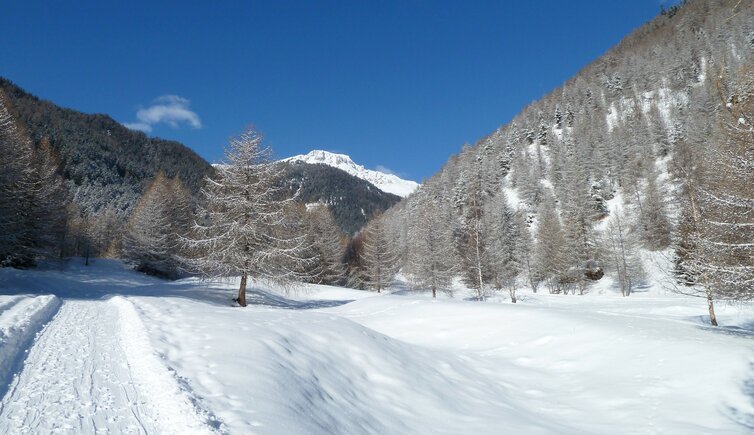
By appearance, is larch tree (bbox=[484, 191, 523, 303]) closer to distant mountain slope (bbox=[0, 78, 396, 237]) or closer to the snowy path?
the snowy path

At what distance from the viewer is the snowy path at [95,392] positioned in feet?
12.7

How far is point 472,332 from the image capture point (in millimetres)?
12625

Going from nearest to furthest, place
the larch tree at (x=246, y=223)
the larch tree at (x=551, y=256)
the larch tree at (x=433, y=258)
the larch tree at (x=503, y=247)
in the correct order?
the larch tree at (x=246, y=223) < the larch tree at (x=433, y=258) < the larch tree at (x=503, y=247) < the larch tree at (x=551, y=256)

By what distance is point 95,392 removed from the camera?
185 inches

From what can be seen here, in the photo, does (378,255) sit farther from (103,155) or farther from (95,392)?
(103,155)

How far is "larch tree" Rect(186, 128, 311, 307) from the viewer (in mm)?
18281

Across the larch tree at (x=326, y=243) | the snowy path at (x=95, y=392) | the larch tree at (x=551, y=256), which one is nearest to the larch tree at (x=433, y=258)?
the larch tree at (x=326, y=243)

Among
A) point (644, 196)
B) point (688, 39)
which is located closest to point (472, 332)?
point (644, 196)

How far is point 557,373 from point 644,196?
2627 inches

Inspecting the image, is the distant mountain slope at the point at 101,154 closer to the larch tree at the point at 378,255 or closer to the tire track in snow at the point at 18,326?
the larch tree at the point at 378,255

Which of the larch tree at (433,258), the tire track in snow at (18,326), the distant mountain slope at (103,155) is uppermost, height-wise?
the distant mountain slope at (103,155)

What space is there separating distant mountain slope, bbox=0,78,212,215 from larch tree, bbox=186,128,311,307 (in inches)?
3489

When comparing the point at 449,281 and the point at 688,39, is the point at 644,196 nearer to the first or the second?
the point at 449,281

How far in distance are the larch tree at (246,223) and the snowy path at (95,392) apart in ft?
35.6
